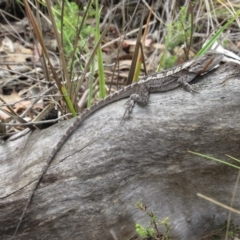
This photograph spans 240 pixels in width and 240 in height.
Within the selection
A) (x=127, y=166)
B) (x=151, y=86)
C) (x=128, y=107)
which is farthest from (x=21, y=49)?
(x=127, y=166)

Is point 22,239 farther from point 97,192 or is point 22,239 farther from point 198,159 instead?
point 198,159

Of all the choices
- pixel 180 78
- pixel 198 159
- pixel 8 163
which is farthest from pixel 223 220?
pixel 8 163

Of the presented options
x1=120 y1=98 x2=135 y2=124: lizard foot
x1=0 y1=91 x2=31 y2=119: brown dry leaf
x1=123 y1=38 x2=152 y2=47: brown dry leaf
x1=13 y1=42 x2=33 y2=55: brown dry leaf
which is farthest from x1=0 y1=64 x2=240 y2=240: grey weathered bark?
x1=13 y1=42 x2=33 y2=55: brown dry leaf

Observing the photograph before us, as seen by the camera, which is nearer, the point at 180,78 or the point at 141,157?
the point at 141,157

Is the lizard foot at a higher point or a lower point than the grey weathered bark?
higher

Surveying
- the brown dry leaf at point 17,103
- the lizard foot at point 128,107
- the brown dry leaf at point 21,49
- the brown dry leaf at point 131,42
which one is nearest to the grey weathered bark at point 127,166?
the lizard foot at point 128,107

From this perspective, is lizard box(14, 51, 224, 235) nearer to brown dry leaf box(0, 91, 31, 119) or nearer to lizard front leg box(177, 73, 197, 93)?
lizard front leg box(177, 73, 197, 93)

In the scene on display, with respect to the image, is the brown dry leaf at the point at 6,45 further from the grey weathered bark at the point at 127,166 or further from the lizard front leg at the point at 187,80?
the lizard front leg at the point at 187,80

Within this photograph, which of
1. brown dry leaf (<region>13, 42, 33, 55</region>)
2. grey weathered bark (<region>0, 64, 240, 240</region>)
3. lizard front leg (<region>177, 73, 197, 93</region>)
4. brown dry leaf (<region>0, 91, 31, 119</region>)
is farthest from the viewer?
brown dry leaf (<region>13, 42, 33, 55</region>)
